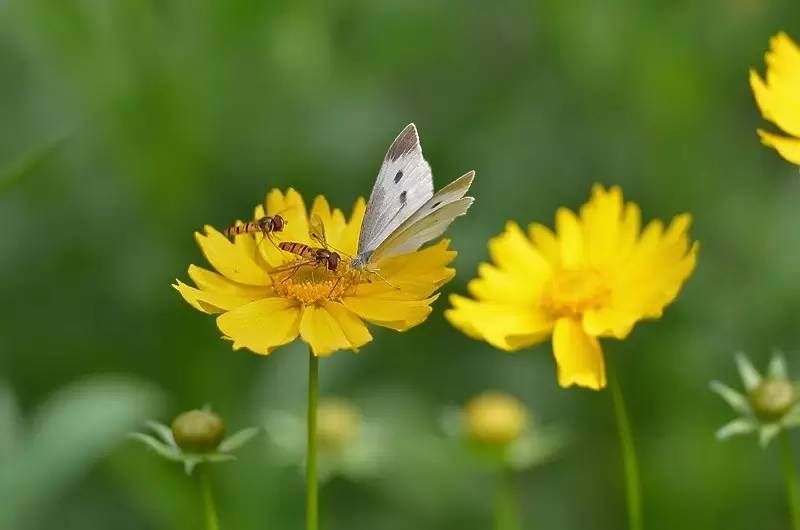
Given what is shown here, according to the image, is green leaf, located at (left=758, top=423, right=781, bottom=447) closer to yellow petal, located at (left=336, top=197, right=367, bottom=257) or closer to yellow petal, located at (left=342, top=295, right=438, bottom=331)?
yellow petal, located at (left=342, top=295, right=438, bottom=331)

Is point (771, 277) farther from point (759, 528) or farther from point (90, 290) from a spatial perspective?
point (90, 290)

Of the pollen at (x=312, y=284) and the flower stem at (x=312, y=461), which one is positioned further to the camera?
the pollen at (x=312, y=284)

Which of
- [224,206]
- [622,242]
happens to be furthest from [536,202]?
[622,242]

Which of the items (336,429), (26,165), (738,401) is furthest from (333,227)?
(336,429)

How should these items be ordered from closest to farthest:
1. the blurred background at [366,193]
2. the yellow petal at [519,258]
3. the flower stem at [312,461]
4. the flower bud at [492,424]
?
the flower stem at [312,461]
the yellow petal at [519,258]
the flower bud at [492,424]
the blurred background at [366,193]

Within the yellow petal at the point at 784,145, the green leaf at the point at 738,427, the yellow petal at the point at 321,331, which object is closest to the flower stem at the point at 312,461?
the yellow petal at the point at 321,331

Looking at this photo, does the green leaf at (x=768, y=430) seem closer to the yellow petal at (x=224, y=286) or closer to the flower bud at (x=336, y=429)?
the yellow petal at (x=224, y=286)

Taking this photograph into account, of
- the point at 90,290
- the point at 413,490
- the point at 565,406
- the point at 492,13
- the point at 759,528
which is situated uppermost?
the point at 492,13

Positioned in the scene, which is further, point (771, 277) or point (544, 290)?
point (771, 277)
